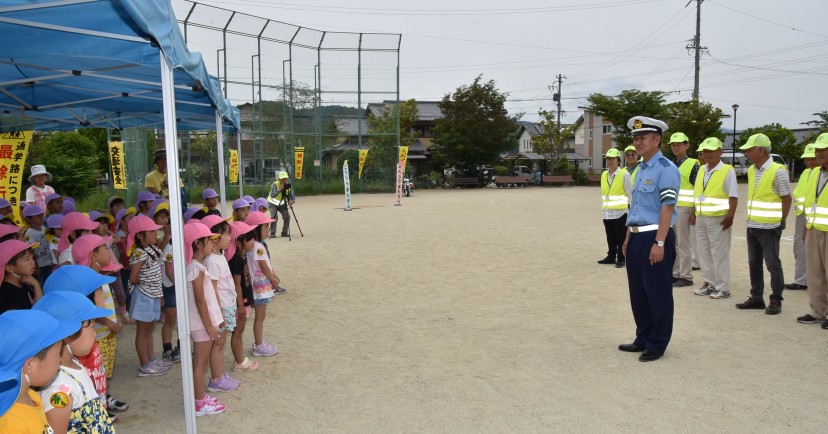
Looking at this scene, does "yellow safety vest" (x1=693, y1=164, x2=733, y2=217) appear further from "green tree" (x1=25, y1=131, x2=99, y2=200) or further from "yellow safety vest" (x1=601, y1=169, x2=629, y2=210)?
"green tree" (x1=25, y1=131, x2=99, y2=200)

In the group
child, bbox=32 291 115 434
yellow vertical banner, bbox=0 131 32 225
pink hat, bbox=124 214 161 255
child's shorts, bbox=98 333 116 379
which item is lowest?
child's shorts, bbox=98 333 116 379

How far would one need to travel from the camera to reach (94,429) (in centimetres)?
248

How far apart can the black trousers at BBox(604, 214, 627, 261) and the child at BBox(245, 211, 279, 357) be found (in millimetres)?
5858

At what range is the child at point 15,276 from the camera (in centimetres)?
356

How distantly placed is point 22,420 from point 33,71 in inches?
190

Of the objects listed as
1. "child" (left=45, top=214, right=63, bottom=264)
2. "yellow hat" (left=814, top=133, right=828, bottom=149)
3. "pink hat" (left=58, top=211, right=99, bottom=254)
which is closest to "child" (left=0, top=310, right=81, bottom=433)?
"pink hat" (left=58, top=211, right=99, bottom=254)

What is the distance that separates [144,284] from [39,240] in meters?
1.77

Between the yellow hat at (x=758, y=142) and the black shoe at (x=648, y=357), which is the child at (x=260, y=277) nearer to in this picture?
the black shoe at (x=648, y=357)

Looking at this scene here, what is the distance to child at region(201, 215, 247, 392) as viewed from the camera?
406 cm

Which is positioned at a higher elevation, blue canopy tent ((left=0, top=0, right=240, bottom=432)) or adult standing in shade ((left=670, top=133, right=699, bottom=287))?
blue canopy tent ((left=0, top=0, right=240, bottom=432))

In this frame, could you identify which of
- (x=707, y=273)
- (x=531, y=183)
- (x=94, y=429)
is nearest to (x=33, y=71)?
(x=94, y=429)

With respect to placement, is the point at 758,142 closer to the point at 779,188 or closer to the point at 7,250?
the point at 779,188

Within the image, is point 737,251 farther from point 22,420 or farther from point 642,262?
point 22,420

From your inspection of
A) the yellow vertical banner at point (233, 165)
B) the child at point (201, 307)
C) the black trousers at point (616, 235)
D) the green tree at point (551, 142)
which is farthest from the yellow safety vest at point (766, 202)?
the green tree at point (551, 142)
